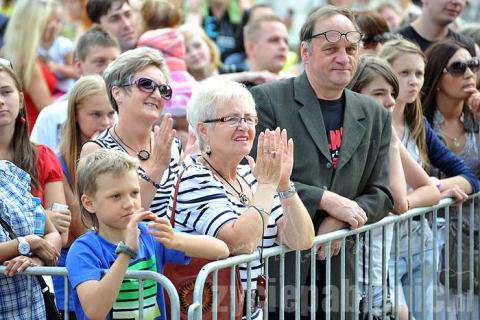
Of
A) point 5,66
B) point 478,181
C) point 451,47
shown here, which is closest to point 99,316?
point 5,66

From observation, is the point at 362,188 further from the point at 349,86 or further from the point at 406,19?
the point at 406,19

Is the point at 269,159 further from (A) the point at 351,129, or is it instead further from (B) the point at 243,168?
(A) the point at 351,129

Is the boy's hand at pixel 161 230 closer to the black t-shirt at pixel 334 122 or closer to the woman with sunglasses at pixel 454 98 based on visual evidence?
the black t-shirt at pixel 334 122

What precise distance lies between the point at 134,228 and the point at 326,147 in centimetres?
168

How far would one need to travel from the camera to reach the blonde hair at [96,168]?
4496 millimetres

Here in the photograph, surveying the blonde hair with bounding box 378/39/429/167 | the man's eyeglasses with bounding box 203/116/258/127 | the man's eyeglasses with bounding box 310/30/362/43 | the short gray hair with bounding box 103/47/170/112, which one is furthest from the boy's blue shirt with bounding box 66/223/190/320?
the blonde hair with bounding box 378/39/429/167

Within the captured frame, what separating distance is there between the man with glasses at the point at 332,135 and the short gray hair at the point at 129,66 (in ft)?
1.95

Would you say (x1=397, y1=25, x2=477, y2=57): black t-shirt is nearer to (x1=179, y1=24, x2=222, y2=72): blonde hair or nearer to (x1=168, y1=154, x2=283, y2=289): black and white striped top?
(x1=179, y1=24, x2=222, y2=72): blonde hair

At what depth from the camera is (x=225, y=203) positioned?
4719 millimetres

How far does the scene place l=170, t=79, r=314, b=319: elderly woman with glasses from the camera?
15.1 feet

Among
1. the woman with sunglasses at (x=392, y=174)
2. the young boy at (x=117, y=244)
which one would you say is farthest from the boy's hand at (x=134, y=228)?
the woman with sunglasses at (x=392, y=174)

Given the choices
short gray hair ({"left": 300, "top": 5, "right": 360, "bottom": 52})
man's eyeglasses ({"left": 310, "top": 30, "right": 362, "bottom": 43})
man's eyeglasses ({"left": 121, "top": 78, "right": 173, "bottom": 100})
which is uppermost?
short gray hair ({"left": 300, "top": 5, "right": 360, "bottom": 52})

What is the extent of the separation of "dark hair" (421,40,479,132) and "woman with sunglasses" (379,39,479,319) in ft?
1.56

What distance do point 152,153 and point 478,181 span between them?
2.73 m
